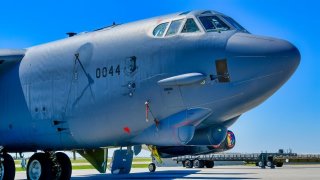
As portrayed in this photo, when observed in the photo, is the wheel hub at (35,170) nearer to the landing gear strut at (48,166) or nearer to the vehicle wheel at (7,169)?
the landing gear strut at (48,166)

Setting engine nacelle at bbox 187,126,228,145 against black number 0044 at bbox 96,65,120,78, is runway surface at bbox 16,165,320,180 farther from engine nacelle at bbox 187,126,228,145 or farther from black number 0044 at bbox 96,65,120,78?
black number 0044 at bbox 96,65,120,78

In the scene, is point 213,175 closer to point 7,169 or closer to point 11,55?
point 7,169

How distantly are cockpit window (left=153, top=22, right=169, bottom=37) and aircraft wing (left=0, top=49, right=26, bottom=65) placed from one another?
17.8ft

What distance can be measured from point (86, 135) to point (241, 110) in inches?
175

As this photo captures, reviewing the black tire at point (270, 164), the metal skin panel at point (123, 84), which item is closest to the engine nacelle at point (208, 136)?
the metal skin panel at point (123, 84)

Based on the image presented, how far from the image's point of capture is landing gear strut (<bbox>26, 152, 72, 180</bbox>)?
14.8 m

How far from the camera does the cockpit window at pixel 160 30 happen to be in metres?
12.4

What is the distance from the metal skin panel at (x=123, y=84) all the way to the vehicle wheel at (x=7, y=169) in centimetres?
43

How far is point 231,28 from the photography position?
12.1 meters

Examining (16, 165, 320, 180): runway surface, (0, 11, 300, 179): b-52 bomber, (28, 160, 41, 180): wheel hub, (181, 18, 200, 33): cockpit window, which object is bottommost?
(16, 165, 320, 180): runway surface

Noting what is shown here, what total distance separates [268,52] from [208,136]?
9.29 ft

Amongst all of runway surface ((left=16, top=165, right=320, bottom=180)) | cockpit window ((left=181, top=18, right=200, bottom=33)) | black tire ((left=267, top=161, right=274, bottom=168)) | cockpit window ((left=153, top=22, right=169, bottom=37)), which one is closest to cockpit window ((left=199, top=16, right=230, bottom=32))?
cockpit window ((left=181, top=18, right=200, bottom=33))

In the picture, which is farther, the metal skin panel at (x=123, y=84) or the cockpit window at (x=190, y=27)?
the cockpit window at (x=190, y=27)

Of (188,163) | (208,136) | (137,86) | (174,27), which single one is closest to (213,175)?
(208,136)
